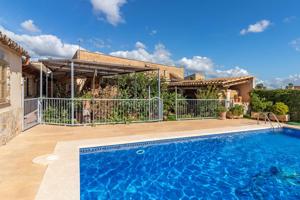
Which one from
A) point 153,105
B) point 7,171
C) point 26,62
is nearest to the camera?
point 7,171

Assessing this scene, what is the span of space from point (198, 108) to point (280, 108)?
536 cm

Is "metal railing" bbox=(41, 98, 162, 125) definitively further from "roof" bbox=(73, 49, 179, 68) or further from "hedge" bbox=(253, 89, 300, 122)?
"hedge" bbox=(253, 89, 300, 122)

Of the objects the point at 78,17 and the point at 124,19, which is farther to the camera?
the point at 124,19

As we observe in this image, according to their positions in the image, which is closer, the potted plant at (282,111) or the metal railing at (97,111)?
the metal railing at (97,111)

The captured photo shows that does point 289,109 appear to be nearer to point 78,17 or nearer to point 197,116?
point 197,116

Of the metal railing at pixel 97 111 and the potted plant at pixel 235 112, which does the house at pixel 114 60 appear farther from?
the potted plant at pixel 235 112

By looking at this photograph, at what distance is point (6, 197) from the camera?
370 centimetres

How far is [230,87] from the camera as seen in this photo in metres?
17.5

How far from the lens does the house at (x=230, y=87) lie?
16.0m

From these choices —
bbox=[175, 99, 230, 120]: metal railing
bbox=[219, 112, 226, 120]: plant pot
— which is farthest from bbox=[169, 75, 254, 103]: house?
bbox=[219, 112, 226, 120]: plant pot

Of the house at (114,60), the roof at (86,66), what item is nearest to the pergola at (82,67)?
the roof at (86,66)

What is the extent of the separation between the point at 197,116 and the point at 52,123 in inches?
366

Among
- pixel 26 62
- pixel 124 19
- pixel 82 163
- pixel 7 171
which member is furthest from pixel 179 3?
pixel 7 171

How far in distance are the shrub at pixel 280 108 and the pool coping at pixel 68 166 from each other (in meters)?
7.39
